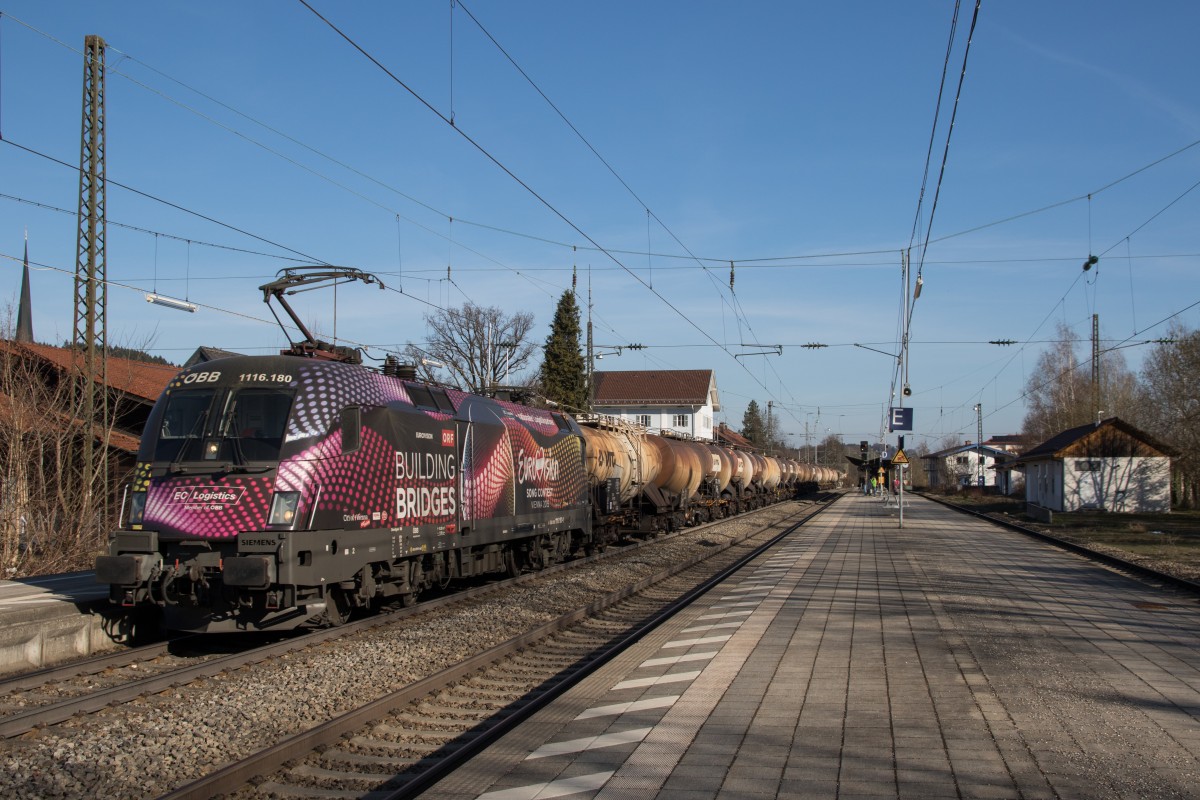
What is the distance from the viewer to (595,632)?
12.2 metres

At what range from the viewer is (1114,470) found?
40.9 m

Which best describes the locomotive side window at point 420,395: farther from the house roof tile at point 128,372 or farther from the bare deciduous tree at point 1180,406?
the bare deciduous tree at point 1180,406

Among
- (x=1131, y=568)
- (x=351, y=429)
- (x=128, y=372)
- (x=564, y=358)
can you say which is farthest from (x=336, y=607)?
(x=564, y=358)

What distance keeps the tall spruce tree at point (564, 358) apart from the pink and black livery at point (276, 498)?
4859cm

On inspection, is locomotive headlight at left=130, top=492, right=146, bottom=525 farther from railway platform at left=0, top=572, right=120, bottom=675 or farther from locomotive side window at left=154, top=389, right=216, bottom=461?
railway platform at left=0, top=572, right=120, bottom=675

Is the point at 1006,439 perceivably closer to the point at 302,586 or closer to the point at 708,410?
the point at 708,410

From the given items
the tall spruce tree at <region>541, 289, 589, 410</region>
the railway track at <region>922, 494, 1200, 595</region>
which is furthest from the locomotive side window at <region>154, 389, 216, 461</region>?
the tall spruce tree at <region>541, 289, 589, 410</region>

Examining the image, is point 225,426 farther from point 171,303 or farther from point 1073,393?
point 1073,393

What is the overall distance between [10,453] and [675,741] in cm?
1386

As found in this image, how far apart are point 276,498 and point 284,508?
136 millimetres

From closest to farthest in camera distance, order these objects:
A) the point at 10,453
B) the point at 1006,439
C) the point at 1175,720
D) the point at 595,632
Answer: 1. the point at 1175,720
2. the point at 595,632
3. the point at 10,453
4. the point at 1006,439

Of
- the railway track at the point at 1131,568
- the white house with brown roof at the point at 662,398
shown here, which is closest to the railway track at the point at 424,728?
the railway track at the point at 1131,568

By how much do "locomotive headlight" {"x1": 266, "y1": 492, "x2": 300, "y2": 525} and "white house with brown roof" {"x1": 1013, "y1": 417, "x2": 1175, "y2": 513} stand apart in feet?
128

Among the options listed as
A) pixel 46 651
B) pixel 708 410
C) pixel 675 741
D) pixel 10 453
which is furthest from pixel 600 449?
pixel 708 410
